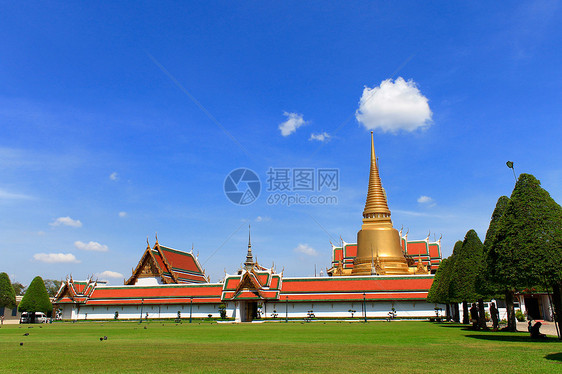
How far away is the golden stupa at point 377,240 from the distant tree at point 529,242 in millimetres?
38981

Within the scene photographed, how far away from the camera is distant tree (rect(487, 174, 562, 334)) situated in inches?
757

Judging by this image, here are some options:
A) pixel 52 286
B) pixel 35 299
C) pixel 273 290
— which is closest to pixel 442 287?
pixel 273 290

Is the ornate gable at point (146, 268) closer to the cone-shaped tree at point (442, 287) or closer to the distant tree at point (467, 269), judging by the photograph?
the cone-shaped tree at point (442, 287)

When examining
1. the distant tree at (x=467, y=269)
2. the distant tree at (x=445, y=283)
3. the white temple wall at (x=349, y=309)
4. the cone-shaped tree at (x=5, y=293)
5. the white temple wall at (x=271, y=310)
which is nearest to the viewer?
the distant tree at (x=467, y=269)

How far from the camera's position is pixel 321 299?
52.7 metres

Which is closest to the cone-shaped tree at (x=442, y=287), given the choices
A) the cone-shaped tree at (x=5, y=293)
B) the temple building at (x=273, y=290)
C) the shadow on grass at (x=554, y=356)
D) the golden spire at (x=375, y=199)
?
the temple building at (x=273, y=290)

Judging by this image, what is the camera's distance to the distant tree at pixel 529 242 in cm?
1922

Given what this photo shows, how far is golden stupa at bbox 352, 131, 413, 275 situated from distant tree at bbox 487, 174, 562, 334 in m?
39.0

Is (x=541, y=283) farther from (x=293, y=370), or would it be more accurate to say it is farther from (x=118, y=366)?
(x=118, y=366)

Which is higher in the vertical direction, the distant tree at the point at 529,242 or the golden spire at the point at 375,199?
the golden spire at the point at 375,199

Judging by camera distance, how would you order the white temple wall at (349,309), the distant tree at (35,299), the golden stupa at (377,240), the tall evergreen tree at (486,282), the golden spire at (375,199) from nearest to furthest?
the tall evergreen tree at (486,282) < the white temple wall at (349,309) < the distant tree at (35,299) < the golden stupa at (377,240) < the golden spire at (375,199)

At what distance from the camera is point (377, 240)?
65.6m

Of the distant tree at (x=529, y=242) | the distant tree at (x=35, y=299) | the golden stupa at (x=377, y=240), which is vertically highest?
the golden stupa at (x=377, y=240)

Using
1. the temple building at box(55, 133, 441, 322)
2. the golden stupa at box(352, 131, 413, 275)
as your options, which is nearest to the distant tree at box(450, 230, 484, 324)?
the temple building at box(55, 133, 441, 322)
